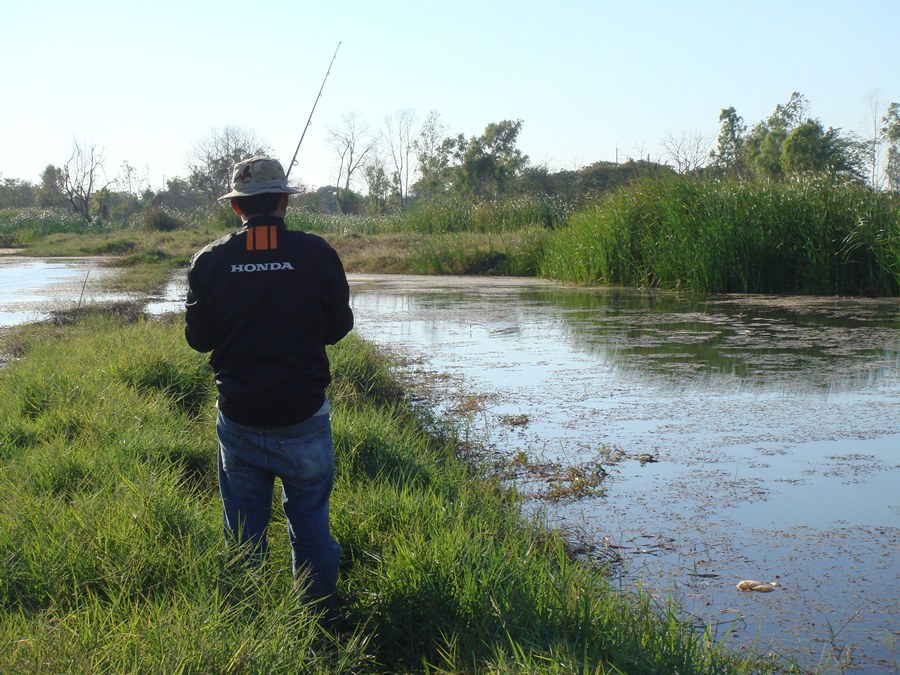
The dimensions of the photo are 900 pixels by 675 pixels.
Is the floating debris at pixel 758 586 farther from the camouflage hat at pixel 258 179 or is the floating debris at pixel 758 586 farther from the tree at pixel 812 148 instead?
the tree at pixel 812 148

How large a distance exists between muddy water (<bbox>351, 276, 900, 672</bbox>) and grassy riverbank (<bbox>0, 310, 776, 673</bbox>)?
486 mm

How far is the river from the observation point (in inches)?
156

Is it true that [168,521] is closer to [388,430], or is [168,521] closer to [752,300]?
[388,430]

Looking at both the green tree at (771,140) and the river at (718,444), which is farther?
the green tree at (771,140)

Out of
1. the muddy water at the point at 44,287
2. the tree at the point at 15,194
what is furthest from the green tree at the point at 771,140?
the tree at the point at 15,194

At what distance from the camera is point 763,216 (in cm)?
1617

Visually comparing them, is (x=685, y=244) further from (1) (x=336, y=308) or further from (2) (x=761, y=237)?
(1) (x=336, y=308)

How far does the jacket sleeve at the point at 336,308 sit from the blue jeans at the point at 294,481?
10.7 inches

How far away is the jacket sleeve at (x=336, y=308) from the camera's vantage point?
143 inches

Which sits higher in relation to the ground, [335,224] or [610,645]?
[335,224]

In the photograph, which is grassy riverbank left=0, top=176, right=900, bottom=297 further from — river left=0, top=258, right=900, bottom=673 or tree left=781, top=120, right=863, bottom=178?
tree left=781, top=120, right=863, bottom=178

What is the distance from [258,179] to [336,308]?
56 cm

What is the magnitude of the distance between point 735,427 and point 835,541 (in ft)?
7.58

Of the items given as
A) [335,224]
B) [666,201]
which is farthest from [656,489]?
[335,224]
